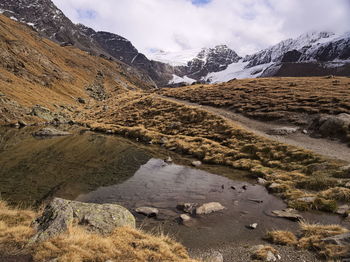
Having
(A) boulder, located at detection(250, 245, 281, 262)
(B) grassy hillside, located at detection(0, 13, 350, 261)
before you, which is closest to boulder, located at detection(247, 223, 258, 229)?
(A) boulder, located at detection(250, 245, 281, 262)

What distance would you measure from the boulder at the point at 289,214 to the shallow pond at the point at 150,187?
18.4 inches

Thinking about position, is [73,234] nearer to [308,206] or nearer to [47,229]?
[47,229]

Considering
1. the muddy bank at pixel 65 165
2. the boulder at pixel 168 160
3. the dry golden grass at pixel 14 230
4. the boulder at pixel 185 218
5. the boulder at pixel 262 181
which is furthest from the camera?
the boulder at pixel 168 160

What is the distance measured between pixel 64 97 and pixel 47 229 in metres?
100

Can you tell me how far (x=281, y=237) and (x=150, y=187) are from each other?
1175 cm

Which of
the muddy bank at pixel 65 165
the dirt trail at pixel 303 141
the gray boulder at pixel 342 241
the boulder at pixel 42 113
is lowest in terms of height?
the boulder at pixel 42 113

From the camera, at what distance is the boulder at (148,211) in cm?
1560

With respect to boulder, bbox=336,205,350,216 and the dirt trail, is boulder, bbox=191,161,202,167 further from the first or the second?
boulder, bbox=336,205,350,216

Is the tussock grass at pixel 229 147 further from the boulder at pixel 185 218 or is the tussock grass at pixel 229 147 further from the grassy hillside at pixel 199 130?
the boulder at pixel 185 218

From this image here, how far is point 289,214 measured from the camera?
49.7 feet

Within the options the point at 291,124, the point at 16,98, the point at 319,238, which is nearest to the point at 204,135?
the point at 291,124

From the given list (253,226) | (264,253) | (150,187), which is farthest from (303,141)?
(264,253)

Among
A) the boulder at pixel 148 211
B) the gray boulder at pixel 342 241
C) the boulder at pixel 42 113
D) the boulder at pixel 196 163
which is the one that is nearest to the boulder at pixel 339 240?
the gray boulder at pixel 342 241

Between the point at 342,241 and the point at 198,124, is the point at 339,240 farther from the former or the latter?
the point at 198,124
